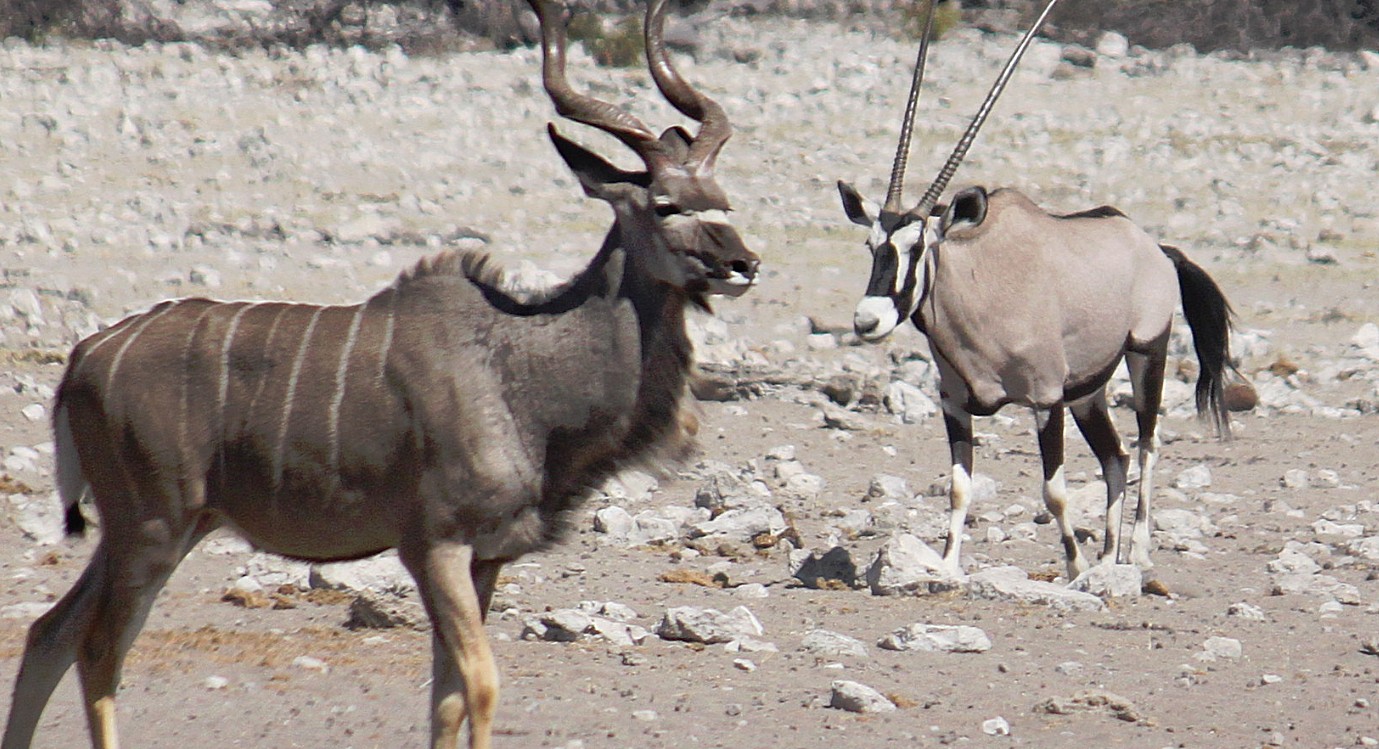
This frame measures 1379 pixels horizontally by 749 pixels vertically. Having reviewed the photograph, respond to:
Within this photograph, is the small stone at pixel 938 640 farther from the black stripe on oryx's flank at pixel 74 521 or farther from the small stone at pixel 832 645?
the black stripe on oryx's flank at pixel 74 521

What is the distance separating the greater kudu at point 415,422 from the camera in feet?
16.0

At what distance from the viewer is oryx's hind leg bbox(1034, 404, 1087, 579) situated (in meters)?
8.17

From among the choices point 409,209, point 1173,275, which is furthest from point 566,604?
point 409,209

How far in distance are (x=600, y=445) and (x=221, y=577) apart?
2986mm

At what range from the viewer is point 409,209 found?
1638 centimetres

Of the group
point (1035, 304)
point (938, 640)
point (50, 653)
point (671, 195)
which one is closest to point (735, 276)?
point (671, 195)

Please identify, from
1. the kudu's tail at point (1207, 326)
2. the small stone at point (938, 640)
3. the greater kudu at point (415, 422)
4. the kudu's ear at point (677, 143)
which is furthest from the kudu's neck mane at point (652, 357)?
the kudu's tail at point (1207, 326)

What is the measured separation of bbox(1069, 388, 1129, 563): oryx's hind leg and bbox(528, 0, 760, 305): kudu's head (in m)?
4.19

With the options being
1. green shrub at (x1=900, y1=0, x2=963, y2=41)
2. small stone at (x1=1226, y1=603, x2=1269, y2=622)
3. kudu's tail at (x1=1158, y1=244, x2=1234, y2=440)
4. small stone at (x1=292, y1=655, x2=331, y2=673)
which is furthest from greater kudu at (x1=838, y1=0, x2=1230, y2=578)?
green shrub at (x1=900, y1=0, x2=963, y2=41)

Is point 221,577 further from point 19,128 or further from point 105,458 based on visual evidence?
point 19,128

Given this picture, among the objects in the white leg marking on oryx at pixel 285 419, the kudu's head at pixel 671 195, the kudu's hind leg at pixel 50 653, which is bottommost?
the kudu's hind leg at pixel 50 653

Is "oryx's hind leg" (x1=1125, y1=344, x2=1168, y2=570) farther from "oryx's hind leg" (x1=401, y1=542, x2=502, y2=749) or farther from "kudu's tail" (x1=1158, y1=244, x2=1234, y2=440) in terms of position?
"oryx's hind leg" (x1=401, y1=542, x2=502, y2=749)

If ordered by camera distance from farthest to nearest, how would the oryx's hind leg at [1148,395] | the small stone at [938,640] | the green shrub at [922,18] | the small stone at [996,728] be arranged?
the green shrub at [922,18], the oryx's hind leg at [1148,395], the small stone at [938,640], the small stone at [996,728]

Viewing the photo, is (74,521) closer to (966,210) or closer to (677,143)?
(677,143)
